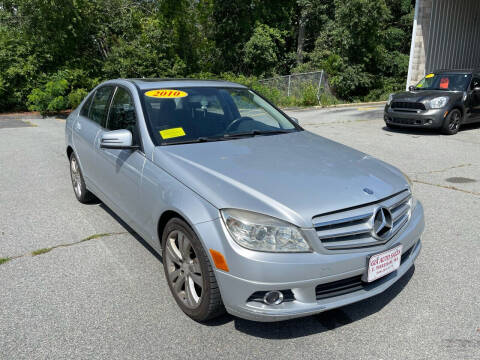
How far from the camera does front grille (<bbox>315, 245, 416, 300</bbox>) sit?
101 inches

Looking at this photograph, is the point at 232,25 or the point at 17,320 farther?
the point at 232,25

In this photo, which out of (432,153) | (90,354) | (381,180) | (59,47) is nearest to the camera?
(90,354)

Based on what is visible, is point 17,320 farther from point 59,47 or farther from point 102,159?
point 59,47

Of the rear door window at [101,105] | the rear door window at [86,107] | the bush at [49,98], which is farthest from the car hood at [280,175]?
the bush at [49,98]

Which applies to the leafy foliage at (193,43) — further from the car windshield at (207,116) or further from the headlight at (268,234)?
the headlight at (268,234)

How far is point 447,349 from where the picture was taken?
264cm

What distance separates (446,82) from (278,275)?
34.5 ft

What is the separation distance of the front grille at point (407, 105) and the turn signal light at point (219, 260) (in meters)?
9.23

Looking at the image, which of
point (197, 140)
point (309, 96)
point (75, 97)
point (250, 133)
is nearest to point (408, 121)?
point (309, 96)

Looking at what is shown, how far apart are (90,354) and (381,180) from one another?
2.30 metres

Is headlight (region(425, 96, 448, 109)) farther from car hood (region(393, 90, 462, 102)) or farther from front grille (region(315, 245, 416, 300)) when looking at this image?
front grille (region(315, 245, 416, 300))

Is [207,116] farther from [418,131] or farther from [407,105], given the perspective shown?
[418,131]

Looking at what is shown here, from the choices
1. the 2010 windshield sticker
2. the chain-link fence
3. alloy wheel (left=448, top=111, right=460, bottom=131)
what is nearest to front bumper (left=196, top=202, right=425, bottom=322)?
the 2010 windshield sticker

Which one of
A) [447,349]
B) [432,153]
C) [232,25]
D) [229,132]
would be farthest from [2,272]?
[232,25]
